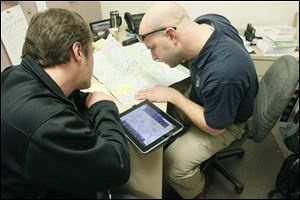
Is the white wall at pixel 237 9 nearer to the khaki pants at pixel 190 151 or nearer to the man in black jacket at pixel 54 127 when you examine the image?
the khaki pants at pixel 190 151

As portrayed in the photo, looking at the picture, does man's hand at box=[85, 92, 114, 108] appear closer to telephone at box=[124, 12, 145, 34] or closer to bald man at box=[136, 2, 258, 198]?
bald man at box=[136, 2, 258, 198]

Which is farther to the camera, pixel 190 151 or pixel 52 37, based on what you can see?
pixel 190 151

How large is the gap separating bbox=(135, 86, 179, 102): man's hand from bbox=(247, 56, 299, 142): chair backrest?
390 mm

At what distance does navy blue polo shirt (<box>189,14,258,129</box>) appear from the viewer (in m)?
0.93

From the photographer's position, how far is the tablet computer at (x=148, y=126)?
2.96ft

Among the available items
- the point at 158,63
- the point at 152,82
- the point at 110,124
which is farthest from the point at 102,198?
the point at 158,63

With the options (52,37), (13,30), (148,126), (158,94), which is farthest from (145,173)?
(13,30)

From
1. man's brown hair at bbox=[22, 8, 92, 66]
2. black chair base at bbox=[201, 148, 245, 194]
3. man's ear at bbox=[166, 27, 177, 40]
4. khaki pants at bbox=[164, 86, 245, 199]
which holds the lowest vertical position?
black chair base at bbox=[201, 148, 245, 194]

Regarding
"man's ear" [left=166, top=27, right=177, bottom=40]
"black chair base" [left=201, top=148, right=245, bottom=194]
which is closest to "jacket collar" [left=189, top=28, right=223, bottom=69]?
"man's ear" [left=166, top=27, right=177, bottom=40]

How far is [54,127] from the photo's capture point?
0.60 meters

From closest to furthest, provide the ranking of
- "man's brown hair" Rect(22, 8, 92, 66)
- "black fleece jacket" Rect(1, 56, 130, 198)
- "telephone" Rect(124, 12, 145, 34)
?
"black fleece jacket" Rect(1, 56, 130, 198), "man's brown hair" Rect(22, 8, 92, 66), "telephone" Rect(124, 12, 145, 34)

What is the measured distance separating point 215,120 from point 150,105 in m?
0.26

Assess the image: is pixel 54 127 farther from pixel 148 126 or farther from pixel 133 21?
pixel 133 21

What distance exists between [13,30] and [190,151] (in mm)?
952
